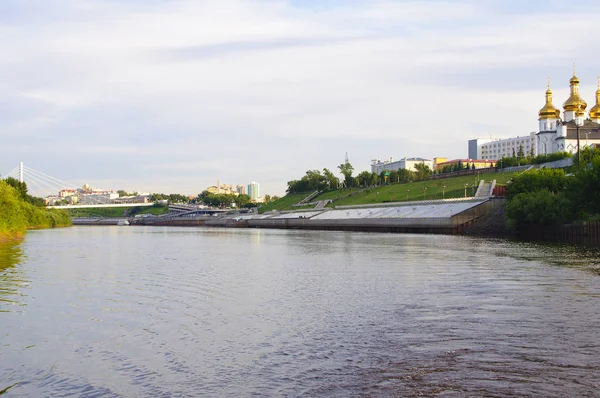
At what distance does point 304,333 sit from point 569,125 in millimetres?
136818

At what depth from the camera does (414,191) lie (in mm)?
128750

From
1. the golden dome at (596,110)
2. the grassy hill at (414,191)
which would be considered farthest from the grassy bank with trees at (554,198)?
the golden dome at (596,110)

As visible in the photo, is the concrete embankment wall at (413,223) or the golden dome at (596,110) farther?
the golden dome at (596,110)

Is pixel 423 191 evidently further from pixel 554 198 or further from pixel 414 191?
pixel 554 198

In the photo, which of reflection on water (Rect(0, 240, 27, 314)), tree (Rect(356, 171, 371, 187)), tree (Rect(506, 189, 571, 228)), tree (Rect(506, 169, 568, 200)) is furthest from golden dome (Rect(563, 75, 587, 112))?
reflection on water (Rect(0, 240, 27, 314))

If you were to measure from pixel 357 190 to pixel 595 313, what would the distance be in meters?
144

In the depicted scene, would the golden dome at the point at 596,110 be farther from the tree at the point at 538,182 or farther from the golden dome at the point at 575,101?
the tree at the point at 538,182

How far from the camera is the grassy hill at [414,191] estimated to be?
114 m

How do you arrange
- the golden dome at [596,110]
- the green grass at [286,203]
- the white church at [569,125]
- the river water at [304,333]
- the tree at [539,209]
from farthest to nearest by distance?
the green grass at [286,203] → the golden dome at [596,110] → the white church at [569,125] → the tree at [539,209] → the river water at [304,333]

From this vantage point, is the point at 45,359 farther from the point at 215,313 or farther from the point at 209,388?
the point at 215,313

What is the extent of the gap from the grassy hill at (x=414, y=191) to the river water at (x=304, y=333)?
8424 cm

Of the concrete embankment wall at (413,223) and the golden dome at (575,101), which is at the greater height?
the golden dome at (575,101)

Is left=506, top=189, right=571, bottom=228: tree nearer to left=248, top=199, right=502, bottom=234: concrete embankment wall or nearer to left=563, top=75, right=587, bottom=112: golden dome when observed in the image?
left=248, top=199, right=502, bottom=234: concrete embankment wall

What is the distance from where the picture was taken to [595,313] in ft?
57.1
